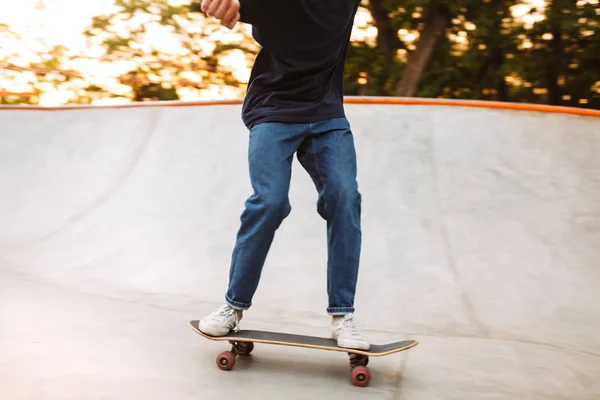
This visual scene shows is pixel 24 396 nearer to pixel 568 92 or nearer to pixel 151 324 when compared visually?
pixel 151 324

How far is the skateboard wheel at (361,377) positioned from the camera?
2.50 metres

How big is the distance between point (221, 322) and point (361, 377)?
2.07 ft

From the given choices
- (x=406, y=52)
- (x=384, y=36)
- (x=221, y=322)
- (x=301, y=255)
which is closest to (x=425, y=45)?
(x=406, y=52)

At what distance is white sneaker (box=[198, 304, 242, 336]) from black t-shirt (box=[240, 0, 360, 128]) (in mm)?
825

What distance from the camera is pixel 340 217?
8.45 feet

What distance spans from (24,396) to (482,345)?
218cm

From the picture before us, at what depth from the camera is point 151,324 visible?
10.9ft

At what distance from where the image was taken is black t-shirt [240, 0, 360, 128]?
2547mm

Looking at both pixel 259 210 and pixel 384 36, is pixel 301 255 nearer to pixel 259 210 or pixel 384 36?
pixel 259 210

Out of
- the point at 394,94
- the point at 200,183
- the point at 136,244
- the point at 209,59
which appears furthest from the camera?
the point at 209,59

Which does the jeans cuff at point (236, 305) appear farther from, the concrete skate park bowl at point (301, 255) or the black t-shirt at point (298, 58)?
the black t-shirt at point (298, 58)

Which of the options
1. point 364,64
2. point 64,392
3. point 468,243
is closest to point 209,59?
point 364,64

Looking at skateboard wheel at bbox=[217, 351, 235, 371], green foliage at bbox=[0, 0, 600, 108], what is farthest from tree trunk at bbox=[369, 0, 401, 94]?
skateboard wheel at bbox=[217, 351, 235, 371]

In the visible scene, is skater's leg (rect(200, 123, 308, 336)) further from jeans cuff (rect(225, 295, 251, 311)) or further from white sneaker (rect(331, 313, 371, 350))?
white sneaker (rect(331, 313, 371, 350))
